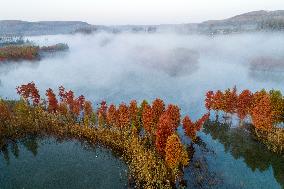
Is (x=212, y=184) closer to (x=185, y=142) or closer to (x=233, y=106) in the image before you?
(x=185, y=142)

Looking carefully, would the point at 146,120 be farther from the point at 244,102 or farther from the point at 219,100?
the point at 244,102

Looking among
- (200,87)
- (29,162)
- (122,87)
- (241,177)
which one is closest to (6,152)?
(29,162)

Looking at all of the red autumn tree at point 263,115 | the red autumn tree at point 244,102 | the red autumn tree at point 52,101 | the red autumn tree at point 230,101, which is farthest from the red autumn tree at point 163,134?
the red autumn tree at point 52,101

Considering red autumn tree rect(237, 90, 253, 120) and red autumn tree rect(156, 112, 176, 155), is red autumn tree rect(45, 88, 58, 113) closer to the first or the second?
red autumn tree rect(156, 112, 176, 155)

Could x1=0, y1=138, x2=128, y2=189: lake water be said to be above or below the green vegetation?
below

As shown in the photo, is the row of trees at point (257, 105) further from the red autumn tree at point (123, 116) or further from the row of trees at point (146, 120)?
the red autumn tree at point (123, 116)

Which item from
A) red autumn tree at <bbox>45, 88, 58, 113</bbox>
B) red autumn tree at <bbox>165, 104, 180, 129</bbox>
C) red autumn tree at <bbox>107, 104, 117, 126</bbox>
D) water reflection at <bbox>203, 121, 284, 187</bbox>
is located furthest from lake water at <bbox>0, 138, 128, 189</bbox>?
water reflection at <bbox>203, 121, 284, 187</bbox>
